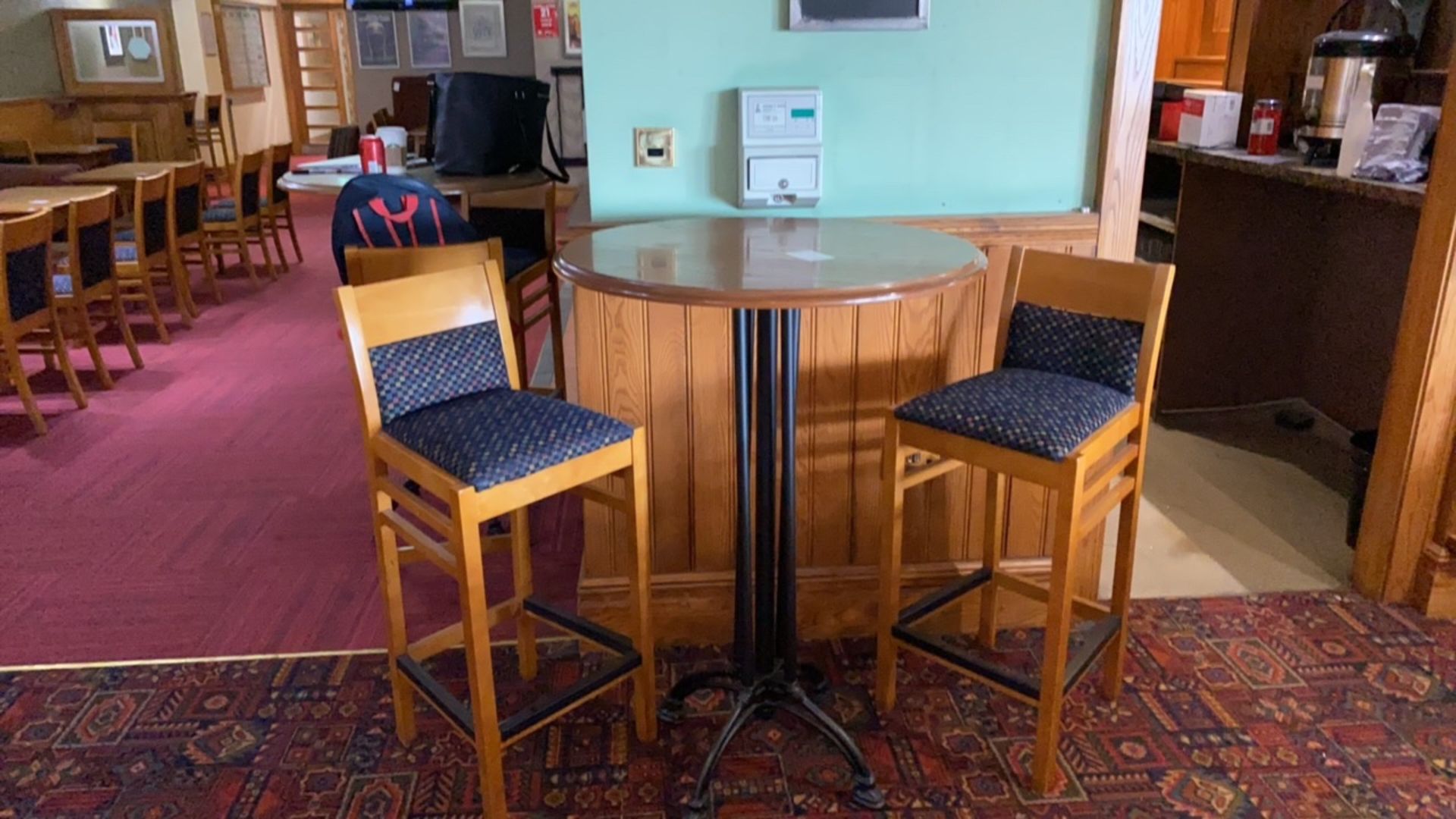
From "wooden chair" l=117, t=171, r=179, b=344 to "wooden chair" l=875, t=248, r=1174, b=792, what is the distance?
13.3 ft

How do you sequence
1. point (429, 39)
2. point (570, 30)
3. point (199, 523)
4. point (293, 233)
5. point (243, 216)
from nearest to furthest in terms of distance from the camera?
point (199, 523)
point (243, 216)
point (293, 233)
point (570, 30)
point (429, 39)

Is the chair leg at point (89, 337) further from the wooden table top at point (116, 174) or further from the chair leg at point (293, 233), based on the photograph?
the chair leg at point (293, 233)

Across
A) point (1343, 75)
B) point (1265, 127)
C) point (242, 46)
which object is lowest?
point (1265, 127)

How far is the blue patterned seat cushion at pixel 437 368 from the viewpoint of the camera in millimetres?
1764

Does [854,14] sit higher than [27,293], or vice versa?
[854,14]

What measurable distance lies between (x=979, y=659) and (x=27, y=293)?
354 cm

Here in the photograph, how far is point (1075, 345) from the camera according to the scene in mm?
1951

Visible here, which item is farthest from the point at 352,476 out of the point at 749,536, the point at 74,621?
the point at 749,536

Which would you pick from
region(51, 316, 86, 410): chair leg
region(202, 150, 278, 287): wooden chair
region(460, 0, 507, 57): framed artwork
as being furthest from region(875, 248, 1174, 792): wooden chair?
region(460, 0, 507, 57): framed artwork

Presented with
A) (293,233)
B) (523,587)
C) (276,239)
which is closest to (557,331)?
(523,587)

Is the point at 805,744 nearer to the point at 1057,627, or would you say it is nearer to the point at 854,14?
the point at 1057,627

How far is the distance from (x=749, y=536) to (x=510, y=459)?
1.64 feet

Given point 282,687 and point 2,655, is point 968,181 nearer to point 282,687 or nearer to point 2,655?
point 282,687

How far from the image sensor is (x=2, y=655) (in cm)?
231
